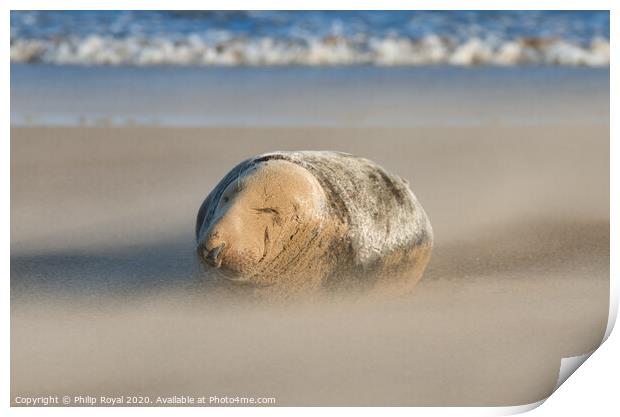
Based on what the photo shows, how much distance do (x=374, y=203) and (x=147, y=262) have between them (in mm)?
1185

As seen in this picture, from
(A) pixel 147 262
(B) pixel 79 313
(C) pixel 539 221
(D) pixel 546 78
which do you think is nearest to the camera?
(B) pixel 79 313

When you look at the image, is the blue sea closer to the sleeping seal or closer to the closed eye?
the sleeping seal

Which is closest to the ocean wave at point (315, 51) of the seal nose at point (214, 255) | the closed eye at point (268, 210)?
the closed eye at point (268, 210)

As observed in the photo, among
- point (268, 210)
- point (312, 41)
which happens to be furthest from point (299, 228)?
point (312, 41)

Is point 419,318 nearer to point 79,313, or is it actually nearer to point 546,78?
point 79,313

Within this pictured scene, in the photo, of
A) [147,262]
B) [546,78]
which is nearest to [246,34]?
[546,78]

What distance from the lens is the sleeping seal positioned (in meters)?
4.16

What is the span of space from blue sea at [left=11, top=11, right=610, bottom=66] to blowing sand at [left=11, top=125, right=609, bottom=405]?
2.48 feet

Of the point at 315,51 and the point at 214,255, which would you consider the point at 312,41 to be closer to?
the point at 315,51

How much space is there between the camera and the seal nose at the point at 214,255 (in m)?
4.07

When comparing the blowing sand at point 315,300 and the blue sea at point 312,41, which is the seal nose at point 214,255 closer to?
the blowing sand at point 315,300

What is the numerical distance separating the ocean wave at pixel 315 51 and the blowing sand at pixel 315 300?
89 cm

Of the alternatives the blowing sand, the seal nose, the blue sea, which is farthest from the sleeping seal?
the blue sea

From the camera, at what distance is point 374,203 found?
15.0 feet
